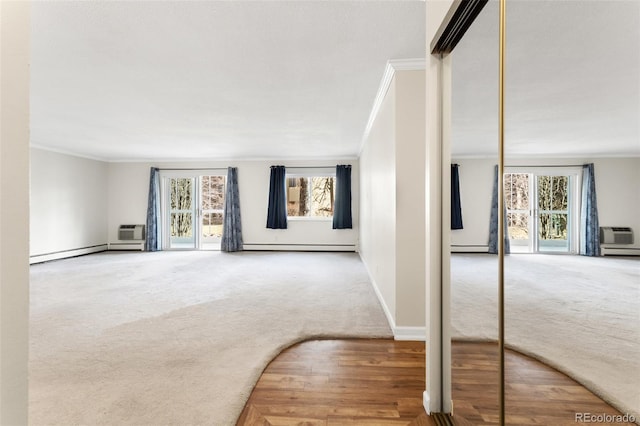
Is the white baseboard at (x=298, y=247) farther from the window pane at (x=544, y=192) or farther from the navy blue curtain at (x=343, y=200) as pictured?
the window pane at (x=544, y=192)

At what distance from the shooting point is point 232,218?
25.2ft

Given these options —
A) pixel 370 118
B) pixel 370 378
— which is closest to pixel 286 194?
pixel 370 118

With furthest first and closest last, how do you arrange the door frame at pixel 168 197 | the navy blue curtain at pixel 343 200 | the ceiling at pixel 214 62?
the door frame at pixel 168 197
the navy blue curtain at pixel 343 200
the ceiling at pixel 214 62

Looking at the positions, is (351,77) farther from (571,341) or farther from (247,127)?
(571,341)

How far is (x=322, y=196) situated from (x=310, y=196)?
303 mm

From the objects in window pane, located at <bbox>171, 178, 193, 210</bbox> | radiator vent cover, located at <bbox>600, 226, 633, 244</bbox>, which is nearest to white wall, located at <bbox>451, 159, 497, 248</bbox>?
radiator vent cover, located at <bbox>600, 226, 633, 244</bbox>

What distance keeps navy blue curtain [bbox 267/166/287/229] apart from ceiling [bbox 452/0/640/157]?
6.32 metres

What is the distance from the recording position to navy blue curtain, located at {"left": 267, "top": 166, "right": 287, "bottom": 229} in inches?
299

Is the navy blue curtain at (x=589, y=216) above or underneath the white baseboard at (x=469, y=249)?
above

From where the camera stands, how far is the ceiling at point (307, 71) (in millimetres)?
878

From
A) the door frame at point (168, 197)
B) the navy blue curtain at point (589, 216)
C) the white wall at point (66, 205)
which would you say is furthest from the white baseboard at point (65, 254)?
the navy blue curtain at point (589, 216)

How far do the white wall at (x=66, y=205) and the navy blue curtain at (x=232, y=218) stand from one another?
306 centimetres

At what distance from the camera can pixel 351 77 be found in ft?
9.60

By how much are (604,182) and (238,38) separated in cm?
226
